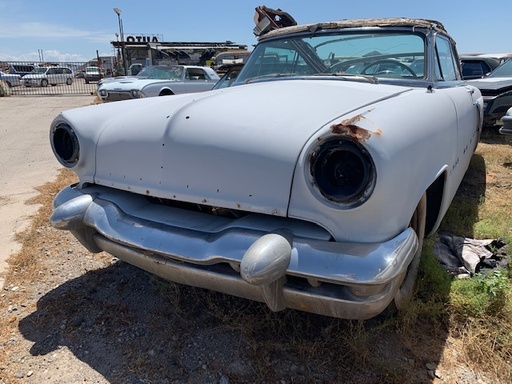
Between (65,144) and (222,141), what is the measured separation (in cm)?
115

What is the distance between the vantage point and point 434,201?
7.93 feet

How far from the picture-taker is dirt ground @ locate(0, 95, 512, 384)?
1865mm

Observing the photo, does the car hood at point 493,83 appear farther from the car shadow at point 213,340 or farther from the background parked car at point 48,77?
the background parked car at point 48,77

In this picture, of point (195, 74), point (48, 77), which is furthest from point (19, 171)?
point (48, 77)

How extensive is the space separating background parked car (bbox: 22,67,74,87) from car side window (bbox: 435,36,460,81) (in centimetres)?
3019

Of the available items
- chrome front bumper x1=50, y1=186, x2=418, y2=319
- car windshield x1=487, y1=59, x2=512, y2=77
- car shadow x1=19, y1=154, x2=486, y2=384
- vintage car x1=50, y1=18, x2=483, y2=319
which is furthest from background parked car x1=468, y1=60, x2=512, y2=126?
chrome front bumper x1=50, y1=186, x2=418, y2=319

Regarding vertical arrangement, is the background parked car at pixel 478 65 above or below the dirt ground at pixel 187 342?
above

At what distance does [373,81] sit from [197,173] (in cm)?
136

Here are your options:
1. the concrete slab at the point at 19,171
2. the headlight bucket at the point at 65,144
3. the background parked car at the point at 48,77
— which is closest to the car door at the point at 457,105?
the headlight bucket at the point at 65,144

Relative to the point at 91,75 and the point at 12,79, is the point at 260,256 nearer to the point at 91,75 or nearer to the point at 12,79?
the point at 12,79

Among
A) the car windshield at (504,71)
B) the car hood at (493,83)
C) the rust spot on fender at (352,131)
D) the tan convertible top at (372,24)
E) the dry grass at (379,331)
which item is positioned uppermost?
the tan convertible top at (372,24)

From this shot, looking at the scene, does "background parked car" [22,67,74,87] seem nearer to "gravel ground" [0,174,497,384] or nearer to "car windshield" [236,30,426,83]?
"car windshield" [236,30,426,83]

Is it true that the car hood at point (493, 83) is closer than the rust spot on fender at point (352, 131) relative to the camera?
No

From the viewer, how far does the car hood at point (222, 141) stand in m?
1.65
